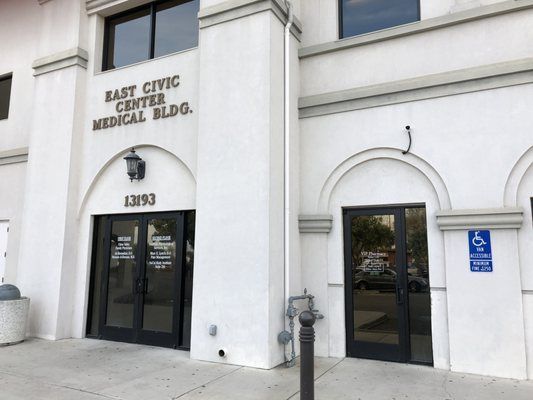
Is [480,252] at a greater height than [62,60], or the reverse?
[62,60]

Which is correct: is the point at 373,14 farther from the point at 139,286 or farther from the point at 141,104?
the point at 139,286

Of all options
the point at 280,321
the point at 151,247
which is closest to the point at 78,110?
the point at 151,247

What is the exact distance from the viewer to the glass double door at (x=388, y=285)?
264 inches

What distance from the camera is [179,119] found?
816cm

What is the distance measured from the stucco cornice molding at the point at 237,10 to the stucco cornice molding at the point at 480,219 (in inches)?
165

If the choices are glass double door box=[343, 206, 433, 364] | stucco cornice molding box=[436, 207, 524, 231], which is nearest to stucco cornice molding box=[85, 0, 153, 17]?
glass double door box=[343, 206, 433, 364]

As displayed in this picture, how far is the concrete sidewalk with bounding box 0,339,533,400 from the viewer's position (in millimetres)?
5426

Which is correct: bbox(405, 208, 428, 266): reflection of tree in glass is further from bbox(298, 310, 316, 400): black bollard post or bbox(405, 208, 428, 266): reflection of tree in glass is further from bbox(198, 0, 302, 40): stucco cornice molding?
bbox(198, 0, 302, 40): stucco cornice molding

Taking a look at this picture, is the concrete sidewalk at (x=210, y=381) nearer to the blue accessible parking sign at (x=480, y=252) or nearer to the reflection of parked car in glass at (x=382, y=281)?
the reflection of parked car in glass at (x=382, y=281)

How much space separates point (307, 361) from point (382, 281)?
122 inches

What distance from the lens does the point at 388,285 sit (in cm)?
691

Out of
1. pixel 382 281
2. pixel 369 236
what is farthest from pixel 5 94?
pixel 382 281

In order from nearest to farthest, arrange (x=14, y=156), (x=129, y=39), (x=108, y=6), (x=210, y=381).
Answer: (x=210, y=381) → (x=108, y=6) → (x=129, y=39) → (x=14, y=156)

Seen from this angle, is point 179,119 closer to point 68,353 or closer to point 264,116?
point 264,116
